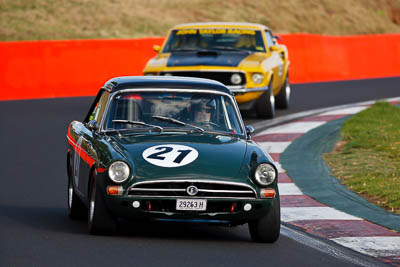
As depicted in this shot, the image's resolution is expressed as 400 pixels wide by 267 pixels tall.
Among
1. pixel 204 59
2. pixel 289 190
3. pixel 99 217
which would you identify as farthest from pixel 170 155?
pixel 204 59

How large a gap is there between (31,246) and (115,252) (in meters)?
0.68

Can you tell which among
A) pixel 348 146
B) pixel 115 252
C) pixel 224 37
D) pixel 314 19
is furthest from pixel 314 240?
pixel 314 19

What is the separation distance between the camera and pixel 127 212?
8039 mm

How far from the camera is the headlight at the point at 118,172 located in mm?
8055

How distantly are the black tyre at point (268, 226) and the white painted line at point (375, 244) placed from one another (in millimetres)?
589

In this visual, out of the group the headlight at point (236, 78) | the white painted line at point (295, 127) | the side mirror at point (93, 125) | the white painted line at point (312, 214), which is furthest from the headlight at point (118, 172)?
the headlight at point (236, 78)

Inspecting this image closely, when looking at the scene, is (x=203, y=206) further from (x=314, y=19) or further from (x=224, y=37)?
(x=314, y=19)

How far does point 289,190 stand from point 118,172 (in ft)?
12.1

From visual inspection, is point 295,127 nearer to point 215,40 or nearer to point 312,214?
point 215,40

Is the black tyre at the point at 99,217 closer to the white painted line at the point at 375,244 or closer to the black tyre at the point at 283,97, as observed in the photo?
the white painted line at the point at 375,244

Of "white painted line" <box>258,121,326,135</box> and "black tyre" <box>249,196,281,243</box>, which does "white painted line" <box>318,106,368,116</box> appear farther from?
"black tyre" <box>249,196,281,243</box>

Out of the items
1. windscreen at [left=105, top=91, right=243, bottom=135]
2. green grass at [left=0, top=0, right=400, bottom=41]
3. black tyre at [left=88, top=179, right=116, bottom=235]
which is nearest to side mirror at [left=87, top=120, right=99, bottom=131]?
windscreen at [left=105, top=91, right=243, bottom=135]

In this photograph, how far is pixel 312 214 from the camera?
9945 mm

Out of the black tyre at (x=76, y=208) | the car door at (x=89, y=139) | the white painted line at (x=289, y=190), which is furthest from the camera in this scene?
the white painted line at (x=289, y=190)
